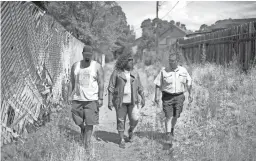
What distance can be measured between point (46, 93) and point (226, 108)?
4385 millimetres

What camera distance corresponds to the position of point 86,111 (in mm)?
5203

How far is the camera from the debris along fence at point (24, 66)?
4.09 metres

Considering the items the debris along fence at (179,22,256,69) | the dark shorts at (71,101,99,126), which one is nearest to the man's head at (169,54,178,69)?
the dark shorts at (71,101,99,126)

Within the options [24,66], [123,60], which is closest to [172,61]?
[123,60]

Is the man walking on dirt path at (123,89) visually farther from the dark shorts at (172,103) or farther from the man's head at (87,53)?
the man's head at (87,53)

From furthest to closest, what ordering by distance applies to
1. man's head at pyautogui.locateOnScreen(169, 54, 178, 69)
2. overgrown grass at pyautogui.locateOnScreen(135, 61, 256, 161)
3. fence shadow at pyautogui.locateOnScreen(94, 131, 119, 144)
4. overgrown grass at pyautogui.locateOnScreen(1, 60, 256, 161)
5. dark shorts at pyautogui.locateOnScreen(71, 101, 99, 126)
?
fence shadow at pyautogui.locateOnScreen(94, 131, 119, 144) → man's head at pyautogui.locateOnScreen(169, 54, 178, 69) → dark shorts at pyautogui.locateOnScreen(71, 101, 99, 126) → overgrown grass at pyautogui.locateOnScreen(135, 61, 256, 161) → overgrown grass at pyautogui.locateOnScreen(1, 60, 256, 161)

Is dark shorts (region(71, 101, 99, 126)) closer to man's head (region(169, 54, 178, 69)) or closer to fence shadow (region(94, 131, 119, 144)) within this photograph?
fence shadow (region(94, 131, 119, 144))

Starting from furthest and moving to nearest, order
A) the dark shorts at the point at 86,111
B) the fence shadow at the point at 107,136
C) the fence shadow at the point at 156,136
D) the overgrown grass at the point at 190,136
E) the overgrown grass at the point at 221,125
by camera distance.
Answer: the fence shadow at the point at 107,136 < the fence shadow at the point at 156,136 < the dark shorts at the point at 86,111 < the overgrown grass at the point at 221,125 < the overgrown grass at the point at 190,136

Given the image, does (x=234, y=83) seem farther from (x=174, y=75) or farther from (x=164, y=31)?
(x=164, y=31)

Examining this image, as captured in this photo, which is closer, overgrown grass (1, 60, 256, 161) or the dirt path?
overgrown grass (1, 60, 256, 161)

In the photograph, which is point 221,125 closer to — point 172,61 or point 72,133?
point 172,61

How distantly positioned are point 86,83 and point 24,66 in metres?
1.05

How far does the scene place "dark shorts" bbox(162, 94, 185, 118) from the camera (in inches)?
230

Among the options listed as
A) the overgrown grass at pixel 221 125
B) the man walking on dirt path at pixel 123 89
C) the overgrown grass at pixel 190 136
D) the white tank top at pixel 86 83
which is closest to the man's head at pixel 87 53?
the white tank top at pixel 86 83
